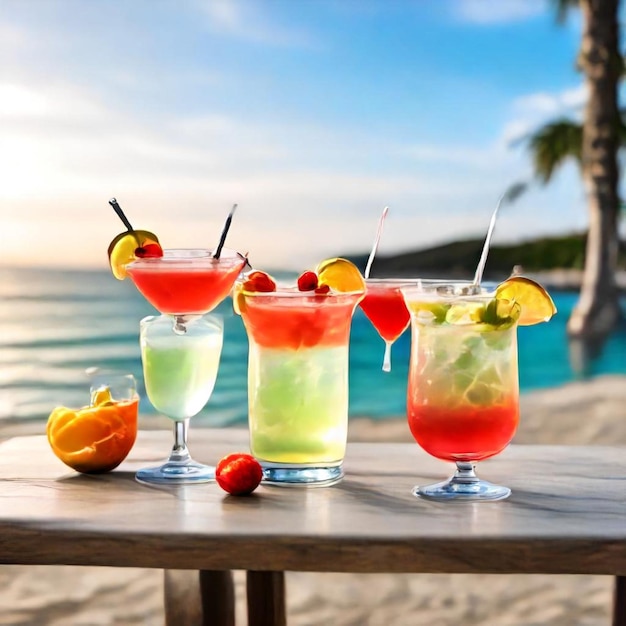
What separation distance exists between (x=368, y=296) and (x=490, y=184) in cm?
972

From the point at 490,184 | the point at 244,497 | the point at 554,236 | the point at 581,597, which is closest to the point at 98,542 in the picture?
the point at 244,497

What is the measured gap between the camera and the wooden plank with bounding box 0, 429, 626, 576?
51.2 inches

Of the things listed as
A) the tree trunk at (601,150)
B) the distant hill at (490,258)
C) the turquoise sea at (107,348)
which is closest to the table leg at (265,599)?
the tree trunk at (601,150)

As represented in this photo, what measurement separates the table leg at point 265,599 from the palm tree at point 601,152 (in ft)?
23.4

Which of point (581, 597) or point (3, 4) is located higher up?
point (3, 4)

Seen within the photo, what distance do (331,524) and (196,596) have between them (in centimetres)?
58

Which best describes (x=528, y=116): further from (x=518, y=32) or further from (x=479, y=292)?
(x=479, y=292)

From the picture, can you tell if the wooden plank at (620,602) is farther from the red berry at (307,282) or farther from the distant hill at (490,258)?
the distant hill at (490,258)

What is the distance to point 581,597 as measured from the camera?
4984 mm

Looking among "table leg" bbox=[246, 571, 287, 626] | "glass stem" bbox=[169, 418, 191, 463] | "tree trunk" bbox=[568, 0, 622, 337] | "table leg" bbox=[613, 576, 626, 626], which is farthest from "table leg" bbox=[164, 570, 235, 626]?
"tree trunk" bbox=[568, 0, 622, 337]

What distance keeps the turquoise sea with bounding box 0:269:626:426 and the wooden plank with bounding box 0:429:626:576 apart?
8.51m

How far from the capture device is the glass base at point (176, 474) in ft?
5.40

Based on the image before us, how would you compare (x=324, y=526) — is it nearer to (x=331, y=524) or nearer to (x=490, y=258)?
(x=331, y=524)

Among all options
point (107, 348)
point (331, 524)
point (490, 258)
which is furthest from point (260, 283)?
point (107, 348)
